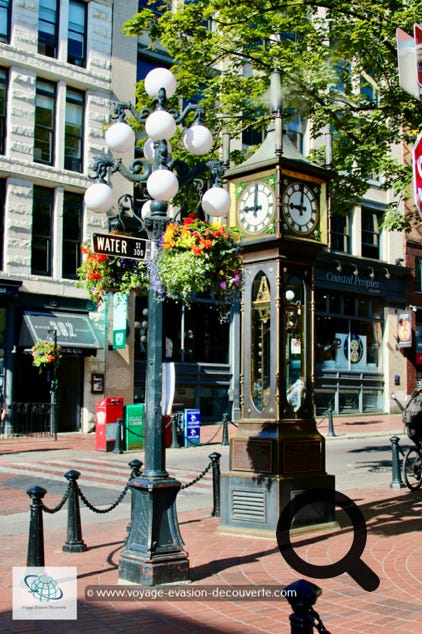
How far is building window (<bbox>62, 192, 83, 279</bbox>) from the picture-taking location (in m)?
23.9

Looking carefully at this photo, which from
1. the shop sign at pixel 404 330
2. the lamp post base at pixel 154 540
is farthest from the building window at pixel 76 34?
the lamp post base at pixel 154 540

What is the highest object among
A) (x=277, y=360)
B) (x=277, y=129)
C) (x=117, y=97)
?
(x=117, y=97)

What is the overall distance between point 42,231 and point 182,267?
58.1 ft

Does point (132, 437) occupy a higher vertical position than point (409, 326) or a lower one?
lower

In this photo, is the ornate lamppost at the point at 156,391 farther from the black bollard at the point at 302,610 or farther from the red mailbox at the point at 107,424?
the red mailbox at the point at 107,424

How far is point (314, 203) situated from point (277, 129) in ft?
3.57

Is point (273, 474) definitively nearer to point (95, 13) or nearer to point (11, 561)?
point (11, 561)

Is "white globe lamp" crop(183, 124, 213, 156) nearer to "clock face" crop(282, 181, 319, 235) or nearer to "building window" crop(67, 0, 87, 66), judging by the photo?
"clock face" crop(282, 181, 319, 235)

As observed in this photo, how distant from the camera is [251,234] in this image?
30.6 ft


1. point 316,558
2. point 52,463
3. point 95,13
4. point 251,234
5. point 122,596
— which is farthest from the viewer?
point 95,13

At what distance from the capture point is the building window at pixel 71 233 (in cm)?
2391

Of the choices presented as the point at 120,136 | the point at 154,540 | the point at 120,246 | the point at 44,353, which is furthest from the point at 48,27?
the point at 154,540

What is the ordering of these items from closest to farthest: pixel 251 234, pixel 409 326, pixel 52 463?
pixel 251 234 < pixel 52 463 < pixel 409 326

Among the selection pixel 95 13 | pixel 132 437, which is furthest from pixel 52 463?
pixel 95 13
